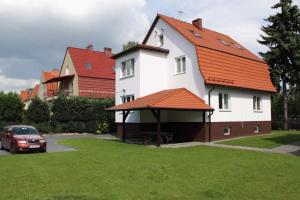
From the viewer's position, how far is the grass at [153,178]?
7.82 metres

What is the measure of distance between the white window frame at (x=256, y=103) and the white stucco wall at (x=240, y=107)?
0.65 ft

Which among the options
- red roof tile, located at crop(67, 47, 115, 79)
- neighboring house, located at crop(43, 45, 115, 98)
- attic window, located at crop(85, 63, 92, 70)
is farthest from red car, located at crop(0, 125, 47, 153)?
attic window, located at crop(85, 63, 92, 70)

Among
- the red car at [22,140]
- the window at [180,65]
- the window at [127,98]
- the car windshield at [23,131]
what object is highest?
the window at [180,65]

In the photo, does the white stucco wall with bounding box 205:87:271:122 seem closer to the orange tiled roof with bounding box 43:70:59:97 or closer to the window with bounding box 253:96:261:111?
the window with bounding box 253:96:261:111

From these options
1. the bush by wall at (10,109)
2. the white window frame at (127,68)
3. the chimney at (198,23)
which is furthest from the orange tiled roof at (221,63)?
the bush by wall at (10,109)

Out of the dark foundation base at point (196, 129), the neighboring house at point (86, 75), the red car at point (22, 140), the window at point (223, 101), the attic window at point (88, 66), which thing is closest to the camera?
the red car at point (22, 140)

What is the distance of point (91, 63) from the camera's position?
45.1 m

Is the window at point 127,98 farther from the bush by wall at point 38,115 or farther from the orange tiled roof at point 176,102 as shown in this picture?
the bush by wall at point 38,115

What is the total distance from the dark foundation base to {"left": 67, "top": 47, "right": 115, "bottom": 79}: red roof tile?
17938mm

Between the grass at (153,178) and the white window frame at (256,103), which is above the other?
the white window frame at (256,103)

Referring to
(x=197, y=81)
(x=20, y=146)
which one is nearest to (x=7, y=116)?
(x=20, y=146)

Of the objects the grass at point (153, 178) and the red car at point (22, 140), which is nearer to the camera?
the grass at point (153, 178)

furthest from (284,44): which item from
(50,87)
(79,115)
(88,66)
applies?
(50,87)

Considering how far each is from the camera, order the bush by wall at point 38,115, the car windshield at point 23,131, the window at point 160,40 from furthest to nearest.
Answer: the bush by wall at point 38,115
the window at point 160,40
the car windshield at point 23,131
